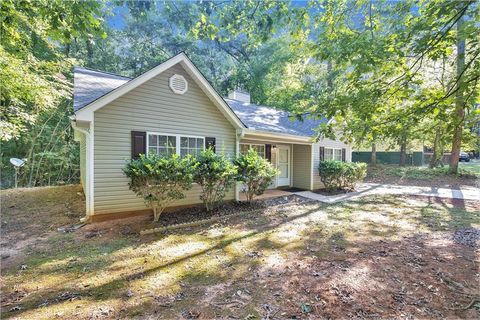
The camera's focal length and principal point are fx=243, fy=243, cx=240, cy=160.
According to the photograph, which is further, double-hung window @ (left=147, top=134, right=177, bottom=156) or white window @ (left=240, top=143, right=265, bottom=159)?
white window @ (left=240, top=143, right=265, bottom=159)

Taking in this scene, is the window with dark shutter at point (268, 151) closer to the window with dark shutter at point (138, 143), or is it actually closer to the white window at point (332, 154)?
the white window at point (332, 154)

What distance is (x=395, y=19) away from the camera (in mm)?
4863

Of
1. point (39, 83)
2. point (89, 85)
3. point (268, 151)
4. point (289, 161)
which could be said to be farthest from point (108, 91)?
point (289, 161)

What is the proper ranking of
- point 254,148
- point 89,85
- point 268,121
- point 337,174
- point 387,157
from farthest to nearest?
point 387,157, point 337,174, point 268,121, point 254,148, point 89,85

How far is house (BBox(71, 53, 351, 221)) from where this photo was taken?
6.20 m

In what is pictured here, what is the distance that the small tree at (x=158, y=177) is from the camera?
5.75 meters

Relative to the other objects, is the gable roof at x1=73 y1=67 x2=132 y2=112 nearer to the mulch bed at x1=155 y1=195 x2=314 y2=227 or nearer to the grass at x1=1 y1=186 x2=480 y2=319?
the grass at x1=1 y1=186 x2=480 y2=319

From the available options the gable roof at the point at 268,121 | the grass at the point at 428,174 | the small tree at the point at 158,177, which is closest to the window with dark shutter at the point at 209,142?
the gable roof at the point at 268,121

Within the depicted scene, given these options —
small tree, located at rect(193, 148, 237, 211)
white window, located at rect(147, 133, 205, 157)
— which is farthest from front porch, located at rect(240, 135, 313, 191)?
small tree, located at rect(193, 148, 237, 211)

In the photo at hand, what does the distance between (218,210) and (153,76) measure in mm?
4414

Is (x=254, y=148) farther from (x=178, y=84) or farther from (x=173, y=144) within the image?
(x=178, y=84)

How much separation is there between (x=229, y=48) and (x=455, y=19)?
20679 mm

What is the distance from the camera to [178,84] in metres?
7.50

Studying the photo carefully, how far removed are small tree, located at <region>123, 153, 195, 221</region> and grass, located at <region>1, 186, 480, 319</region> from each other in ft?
3.12
